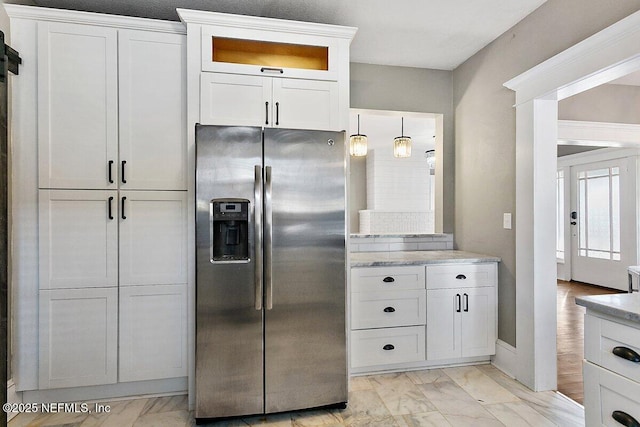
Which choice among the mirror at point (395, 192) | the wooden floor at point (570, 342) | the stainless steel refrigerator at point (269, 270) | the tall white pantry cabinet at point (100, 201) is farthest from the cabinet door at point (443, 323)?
the mirror at point (395, 192)

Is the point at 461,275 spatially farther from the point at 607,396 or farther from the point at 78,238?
the point at 78,238

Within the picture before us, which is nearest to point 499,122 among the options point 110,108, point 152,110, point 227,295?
point 227,295

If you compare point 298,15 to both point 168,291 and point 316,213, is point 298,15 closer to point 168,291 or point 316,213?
point 316,213

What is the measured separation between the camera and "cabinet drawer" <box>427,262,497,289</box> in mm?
2674

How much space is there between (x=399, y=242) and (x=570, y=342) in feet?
6.00

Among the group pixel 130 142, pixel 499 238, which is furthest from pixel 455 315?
pixel 130 142

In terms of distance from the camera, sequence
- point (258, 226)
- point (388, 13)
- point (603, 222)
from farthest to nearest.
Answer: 1. point (603, 222)
2. point (388, 13)
3. point (258, 226)

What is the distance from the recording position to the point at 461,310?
2.73 m

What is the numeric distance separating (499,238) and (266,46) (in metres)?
2.24

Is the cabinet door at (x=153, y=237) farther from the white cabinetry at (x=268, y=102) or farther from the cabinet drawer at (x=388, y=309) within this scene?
the cabinet drawer at (x=388, y=309)

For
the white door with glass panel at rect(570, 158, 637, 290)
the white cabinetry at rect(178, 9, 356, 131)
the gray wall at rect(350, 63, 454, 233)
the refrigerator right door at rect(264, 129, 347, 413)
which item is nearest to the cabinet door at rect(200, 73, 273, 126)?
the white cabinetry at rect(178, 9, 356, 131)

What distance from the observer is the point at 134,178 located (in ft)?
7.47

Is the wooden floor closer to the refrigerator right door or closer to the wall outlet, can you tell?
the wall outlet

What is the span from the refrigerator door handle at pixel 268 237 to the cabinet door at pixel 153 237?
0.64 metres
